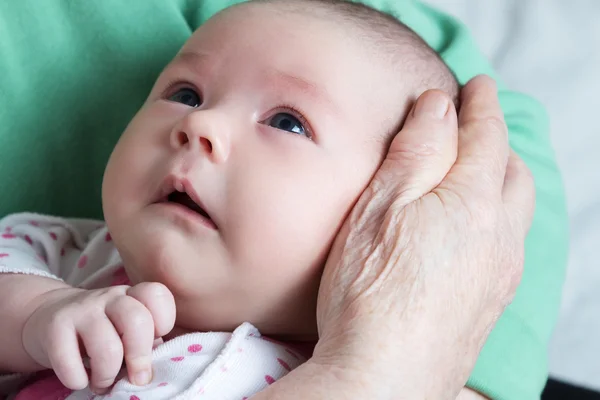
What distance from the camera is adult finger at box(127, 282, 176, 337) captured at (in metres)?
0.80

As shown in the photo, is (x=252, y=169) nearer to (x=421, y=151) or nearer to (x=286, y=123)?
(x=286, y=123)

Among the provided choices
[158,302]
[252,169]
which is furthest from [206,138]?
[158,302]

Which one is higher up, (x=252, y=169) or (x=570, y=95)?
(x=570, y=95)

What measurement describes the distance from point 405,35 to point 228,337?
47 cm

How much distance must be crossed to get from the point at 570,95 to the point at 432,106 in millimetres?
974

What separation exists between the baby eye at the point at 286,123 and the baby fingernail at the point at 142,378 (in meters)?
0.32

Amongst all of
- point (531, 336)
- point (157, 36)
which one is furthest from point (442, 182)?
point (157, 36)

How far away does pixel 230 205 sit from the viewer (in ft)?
2.81

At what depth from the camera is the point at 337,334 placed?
0.84 metres

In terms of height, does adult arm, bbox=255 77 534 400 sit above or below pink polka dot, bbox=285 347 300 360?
above

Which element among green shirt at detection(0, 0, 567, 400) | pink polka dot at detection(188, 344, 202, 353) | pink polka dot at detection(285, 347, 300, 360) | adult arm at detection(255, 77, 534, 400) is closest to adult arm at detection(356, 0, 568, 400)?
green shirt at detection(0, 0, 567, 400)

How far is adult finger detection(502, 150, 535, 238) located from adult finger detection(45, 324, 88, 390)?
1.84 ft

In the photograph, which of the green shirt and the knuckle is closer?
the knuckle

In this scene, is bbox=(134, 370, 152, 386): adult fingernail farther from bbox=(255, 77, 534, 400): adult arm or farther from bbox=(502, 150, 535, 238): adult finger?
bbox=(502, 150, 535, 238): adult finger
